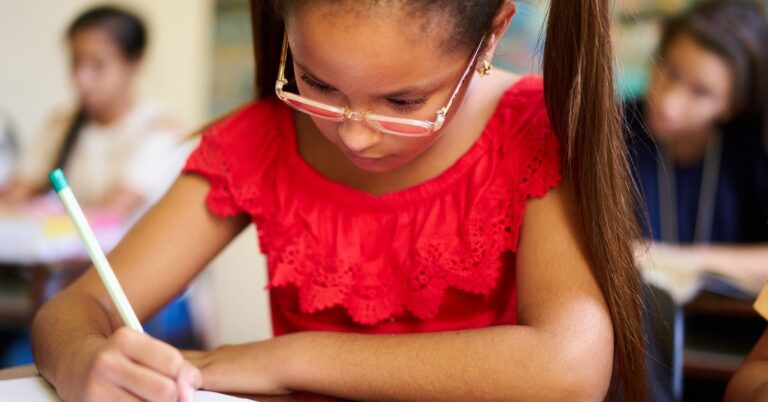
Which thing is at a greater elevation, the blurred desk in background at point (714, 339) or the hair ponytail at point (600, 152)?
the hair ponytail at point (600, 152)

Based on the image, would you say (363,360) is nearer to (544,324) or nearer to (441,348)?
(441,348)

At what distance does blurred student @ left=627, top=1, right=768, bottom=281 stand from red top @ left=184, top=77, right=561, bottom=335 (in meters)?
1.62

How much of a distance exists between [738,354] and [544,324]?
1.33 m

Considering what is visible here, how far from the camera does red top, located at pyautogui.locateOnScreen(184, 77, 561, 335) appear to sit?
1027mm

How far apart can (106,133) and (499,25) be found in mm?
2571

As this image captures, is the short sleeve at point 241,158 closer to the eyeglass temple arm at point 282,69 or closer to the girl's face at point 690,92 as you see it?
the eyeglass temple arm at point 282,69

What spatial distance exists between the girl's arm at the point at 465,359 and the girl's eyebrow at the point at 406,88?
0.21m

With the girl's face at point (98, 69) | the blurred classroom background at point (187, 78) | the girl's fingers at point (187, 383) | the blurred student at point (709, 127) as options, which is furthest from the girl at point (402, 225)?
the girl's face at point (98, 69)

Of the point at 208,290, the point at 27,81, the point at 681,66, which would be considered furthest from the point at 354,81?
the point at 27,81

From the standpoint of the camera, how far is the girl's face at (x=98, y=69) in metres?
3.32

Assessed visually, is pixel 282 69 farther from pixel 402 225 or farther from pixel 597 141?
pixel 597 141

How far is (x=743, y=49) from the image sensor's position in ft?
8.64

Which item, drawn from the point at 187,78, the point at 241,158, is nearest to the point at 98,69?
the point at 187,78

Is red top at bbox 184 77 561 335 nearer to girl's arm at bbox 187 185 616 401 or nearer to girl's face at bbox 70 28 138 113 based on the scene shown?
girl's arm at bbox 187 185 616 401
